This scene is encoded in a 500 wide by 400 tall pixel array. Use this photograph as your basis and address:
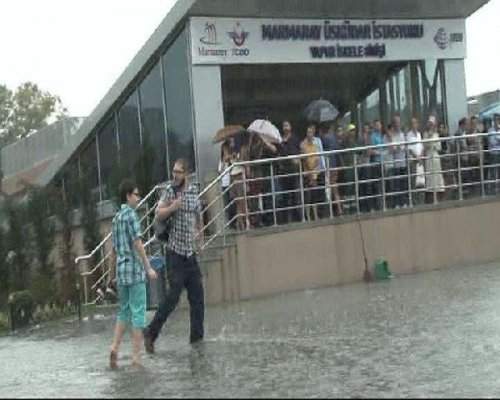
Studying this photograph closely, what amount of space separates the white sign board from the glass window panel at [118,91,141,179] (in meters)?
2.99

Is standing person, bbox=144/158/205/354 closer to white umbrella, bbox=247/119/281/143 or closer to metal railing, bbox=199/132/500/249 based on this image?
metal railing, bbox=199/132/500/249

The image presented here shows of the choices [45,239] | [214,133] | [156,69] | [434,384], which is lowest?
[434,384]

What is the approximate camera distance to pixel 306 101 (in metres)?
22.1

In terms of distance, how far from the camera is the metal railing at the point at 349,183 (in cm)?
1583

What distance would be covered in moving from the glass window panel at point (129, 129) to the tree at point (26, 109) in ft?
197

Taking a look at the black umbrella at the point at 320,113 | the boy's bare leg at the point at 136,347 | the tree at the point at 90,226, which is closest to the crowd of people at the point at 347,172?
the black umbrella at the point at 320,113

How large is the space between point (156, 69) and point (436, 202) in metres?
6.63

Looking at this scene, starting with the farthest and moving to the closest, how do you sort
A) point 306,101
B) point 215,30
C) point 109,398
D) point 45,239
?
point 306,101, point 215,30, point 45,239, point 109,398

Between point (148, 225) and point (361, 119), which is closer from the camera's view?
point (148, 225)

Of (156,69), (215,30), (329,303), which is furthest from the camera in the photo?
(156,69)

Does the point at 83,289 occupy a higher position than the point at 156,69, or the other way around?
the point at 156,69

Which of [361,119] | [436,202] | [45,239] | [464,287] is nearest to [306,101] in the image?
[361,119]

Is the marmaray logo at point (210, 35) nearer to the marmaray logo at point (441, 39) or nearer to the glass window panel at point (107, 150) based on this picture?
the glass window panel at point (107, 150)

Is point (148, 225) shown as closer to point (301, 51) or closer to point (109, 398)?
point (301, 51)
